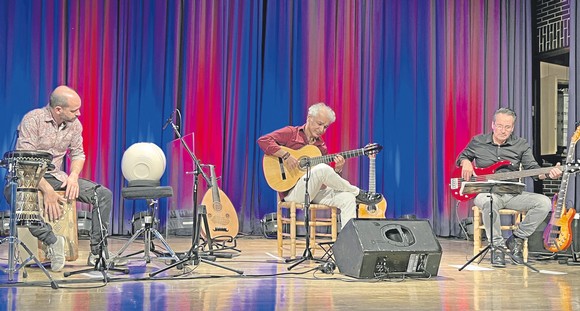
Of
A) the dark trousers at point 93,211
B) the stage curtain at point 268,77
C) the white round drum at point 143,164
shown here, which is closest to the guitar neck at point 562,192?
the stage curtain at point 268,77

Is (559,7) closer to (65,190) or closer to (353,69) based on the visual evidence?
(353,69)

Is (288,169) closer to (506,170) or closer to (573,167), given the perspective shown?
(506,170)

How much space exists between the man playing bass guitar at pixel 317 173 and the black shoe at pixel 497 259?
0.87m

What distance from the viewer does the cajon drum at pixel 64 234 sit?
4738mm

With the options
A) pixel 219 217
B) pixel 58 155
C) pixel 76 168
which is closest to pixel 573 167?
pixel 219 217

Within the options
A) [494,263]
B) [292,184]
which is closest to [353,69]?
[292,184]

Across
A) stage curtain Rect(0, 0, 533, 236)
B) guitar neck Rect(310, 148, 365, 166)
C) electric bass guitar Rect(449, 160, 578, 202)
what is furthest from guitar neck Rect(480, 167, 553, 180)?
stage curtain Rect(0, 0, 533, 236)

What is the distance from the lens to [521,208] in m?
5.20

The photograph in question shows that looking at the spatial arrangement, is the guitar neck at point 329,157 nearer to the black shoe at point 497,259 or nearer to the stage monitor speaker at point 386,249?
the stage monitor speaker at point 386,249

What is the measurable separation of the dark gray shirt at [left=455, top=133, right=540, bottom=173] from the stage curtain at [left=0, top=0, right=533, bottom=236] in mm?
2081

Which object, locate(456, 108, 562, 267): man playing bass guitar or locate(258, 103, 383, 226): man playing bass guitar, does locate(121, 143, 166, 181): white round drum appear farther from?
locate(456, 108, 562, 267): man playing bass guitar

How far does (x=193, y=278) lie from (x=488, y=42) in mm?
5029

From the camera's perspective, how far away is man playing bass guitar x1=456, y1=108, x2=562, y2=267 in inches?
202

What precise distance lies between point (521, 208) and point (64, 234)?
3.18 m
